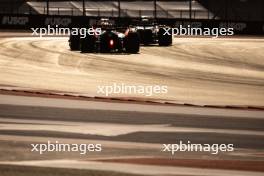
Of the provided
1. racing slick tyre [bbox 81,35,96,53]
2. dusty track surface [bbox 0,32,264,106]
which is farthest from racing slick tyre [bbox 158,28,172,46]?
racing slick tyre [bbox 81,35,96,53]

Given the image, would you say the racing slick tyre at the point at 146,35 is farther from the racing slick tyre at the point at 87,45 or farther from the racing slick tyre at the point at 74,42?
the racing slick tyre at the point at 87,45

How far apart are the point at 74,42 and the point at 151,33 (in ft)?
15.8

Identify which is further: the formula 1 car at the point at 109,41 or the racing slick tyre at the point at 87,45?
the racing slick tyre at the point at 87,45

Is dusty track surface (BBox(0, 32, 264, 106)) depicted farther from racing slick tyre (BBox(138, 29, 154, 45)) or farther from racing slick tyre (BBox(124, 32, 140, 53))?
racing slick tyre (BBox(138, 29, 154, 45))

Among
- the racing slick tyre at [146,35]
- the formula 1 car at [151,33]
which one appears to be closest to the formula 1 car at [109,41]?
the formula 1 car at [151,33]

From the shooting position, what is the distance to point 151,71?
19.0 meters

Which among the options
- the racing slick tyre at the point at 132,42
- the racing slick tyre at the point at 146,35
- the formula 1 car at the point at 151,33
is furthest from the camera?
the racing slick tyre at the point at 146,35

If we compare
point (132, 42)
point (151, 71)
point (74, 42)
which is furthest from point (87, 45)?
point (151, 71)

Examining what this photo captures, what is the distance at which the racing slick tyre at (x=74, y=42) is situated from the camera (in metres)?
25.0

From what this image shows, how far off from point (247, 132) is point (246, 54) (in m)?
17.8

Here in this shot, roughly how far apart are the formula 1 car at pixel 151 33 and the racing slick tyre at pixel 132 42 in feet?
12.1

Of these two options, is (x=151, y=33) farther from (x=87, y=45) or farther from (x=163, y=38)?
(x=87, y=45)

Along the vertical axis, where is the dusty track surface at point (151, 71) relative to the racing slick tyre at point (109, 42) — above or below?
below

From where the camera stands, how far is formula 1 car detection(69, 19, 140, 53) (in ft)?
75.9
